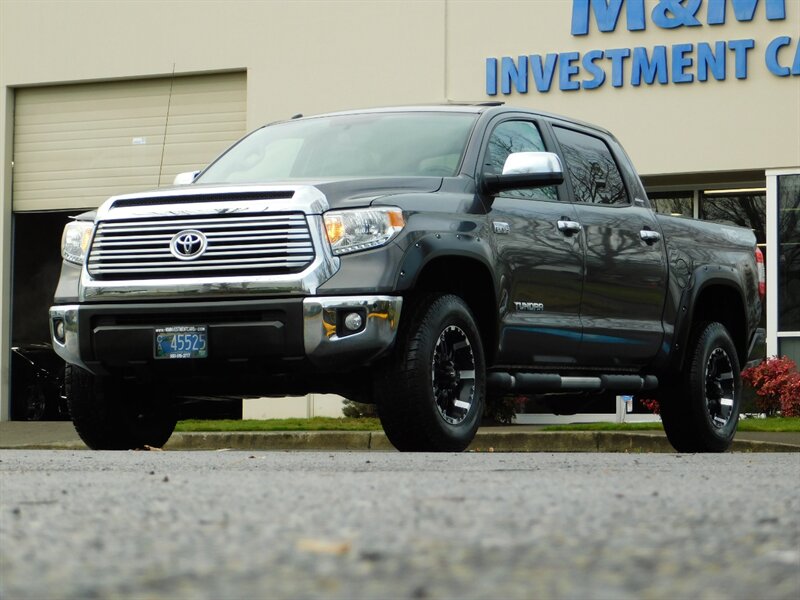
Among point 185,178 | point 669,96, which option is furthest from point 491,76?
point 185,178

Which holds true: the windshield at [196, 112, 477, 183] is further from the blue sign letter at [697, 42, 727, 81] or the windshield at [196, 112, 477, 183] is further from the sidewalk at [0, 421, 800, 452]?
the blue sign letter at [697, 42, 727, 81]

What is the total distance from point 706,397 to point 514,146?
87.8 inches

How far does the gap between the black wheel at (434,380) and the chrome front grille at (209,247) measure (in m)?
0.65

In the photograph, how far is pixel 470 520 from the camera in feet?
12.5

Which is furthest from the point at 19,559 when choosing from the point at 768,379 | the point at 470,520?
the point at 768,379

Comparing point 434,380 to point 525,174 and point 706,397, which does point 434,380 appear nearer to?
point 525,174

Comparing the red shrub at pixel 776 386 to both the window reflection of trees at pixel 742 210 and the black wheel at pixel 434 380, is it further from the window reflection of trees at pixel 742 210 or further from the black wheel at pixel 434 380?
the black wheel at pixel 434 380

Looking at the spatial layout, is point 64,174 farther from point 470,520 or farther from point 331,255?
point 470,520

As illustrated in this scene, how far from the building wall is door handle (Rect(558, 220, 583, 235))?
9.47 meters

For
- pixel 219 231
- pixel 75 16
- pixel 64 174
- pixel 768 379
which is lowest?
pixel 768 379

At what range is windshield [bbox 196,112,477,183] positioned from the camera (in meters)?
8.68

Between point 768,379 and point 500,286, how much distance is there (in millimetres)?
9089

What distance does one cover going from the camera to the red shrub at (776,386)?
1639 cm

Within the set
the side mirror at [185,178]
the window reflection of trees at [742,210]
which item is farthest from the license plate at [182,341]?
the window reflection of trees at [742,210]
